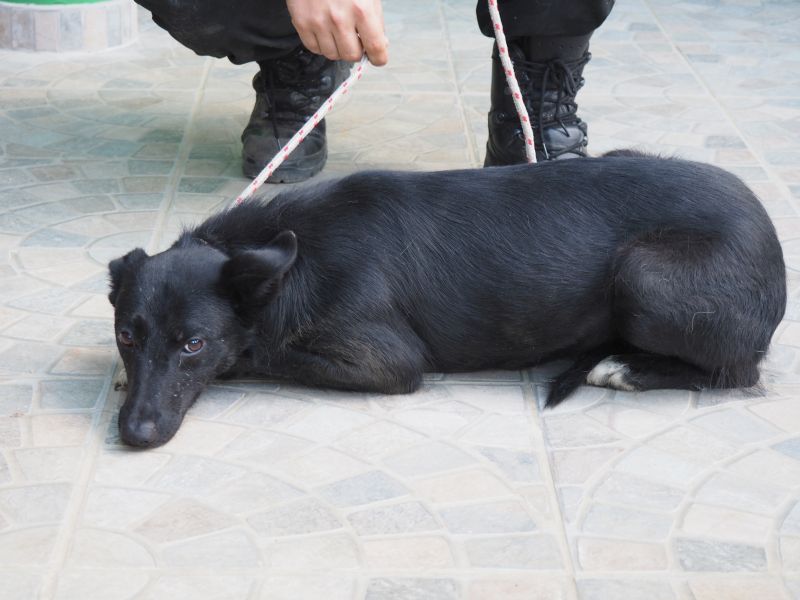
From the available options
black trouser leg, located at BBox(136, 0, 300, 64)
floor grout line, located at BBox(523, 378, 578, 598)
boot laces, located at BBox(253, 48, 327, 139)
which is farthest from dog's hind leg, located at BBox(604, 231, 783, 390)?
boot laces, located at BBox(253, 48, 327, 139)

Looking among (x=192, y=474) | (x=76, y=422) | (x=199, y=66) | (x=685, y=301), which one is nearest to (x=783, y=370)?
(x=685, y=301)

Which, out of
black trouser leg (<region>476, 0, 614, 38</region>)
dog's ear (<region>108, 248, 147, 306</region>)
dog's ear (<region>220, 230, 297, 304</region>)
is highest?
black trouser leg (<region>476, 0, 614, 38</region>)

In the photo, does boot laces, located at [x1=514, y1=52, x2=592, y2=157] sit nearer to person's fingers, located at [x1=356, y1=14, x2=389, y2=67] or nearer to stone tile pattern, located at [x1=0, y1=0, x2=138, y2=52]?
person's fingers, located at [x1=356, y1=14, x2=389, y2=67]

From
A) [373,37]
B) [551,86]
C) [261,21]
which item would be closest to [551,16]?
[551,86]

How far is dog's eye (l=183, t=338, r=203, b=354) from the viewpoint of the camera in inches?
106

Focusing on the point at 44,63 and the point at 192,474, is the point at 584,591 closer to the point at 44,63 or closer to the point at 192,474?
the point at 192,474

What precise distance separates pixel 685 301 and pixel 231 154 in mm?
2188

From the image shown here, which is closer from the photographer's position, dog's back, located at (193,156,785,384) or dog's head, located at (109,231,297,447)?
dog's head, located at (109,231,297,447)

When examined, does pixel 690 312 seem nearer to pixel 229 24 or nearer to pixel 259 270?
pixel 259 270

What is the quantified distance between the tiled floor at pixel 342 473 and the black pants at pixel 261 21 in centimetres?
53

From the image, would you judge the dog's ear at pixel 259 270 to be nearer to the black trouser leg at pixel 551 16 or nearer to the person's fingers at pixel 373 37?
the person's fingers at pixel 373 37

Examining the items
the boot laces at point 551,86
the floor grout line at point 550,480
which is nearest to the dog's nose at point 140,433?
the floor grout line at point 550,480

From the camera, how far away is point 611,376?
2.96m

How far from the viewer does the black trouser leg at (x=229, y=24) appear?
12.7 ft
